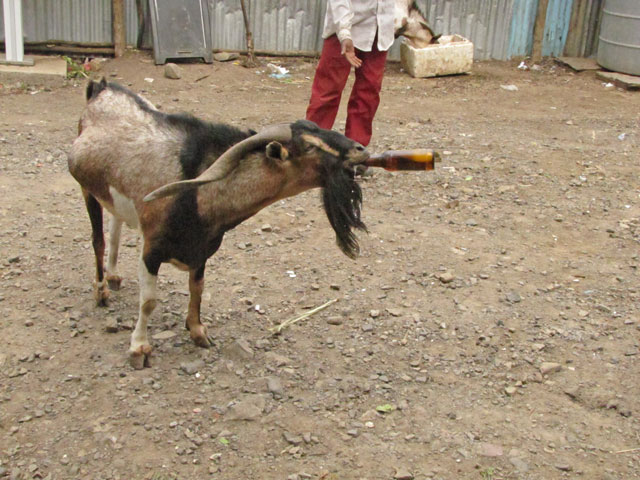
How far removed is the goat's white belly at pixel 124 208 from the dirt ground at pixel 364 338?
0.78 meters

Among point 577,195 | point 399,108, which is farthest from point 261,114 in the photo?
point 577,195

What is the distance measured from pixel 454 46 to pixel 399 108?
2017 millimetres

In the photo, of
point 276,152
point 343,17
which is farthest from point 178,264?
point 343,17

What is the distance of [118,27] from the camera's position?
1138cm

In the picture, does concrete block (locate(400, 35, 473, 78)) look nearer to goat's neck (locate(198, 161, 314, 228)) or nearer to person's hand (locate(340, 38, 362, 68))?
person's hand (locate(340, 38, 362, 68))

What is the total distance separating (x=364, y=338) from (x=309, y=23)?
324 inches

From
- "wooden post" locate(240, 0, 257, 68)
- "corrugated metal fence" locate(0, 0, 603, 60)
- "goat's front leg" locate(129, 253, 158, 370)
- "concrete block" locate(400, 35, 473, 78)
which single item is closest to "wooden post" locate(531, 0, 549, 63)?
"corrugated metal fence" locate(0, 0, 603, 60)

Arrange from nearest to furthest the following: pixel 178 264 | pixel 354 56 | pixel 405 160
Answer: pixel 405 160 → pixel 178 264 → pixel 354 56

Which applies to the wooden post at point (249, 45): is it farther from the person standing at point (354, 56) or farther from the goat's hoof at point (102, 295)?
the goat's hoof at point (102, 295)

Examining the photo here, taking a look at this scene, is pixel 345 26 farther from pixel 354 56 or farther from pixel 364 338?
pixel 364 338

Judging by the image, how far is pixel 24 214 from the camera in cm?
636

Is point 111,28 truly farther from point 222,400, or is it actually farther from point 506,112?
point 222,400

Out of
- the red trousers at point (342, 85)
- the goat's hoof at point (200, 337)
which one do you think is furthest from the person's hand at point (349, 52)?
the goat's hoof at point (200, 337)

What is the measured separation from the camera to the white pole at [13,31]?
993cm
